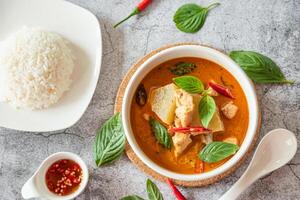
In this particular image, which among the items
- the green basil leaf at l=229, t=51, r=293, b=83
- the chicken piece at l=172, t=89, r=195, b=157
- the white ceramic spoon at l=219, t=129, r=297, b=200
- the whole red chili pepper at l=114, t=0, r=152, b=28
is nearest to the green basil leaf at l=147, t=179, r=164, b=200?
the chicken piece at l=172, t=89, r=195, b=157

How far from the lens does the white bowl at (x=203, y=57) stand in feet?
→ 7.94

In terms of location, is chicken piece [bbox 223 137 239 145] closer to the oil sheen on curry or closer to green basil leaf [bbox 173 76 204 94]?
the oil sheen on curry

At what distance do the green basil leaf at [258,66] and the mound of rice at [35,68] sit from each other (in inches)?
33.4

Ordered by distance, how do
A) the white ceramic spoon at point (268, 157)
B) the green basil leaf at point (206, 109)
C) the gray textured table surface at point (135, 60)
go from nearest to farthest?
the green basil leaf at point (206, 109) → the white ceramic spoon at point (268, 157) → the gray textured table surface at point (135, 60)

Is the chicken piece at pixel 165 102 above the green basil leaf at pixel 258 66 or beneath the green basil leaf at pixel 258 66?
beneath

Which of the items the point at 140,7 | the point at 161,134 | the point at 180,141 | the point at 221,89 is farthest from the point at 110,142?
the point at 140,7

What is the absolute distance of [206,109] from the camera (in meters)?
2.41

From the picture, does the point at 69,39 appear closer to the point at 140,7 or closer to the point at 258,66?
the point at 140,7

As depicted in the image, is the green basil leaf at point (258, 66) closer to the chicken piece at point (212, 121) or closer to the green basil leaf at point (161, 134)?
the chicken piece at point (212, 121)

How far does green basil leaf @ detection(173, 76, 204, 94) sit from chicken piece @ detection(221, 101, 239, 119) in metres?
0.14

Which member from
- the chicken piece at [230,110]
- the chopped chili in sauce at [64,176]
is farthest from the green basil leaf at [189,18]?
the chopped chili in sauce at [64,176]

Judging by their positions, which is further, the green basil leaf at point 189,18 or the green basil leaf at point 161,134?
the green basil leaf at point 189,18

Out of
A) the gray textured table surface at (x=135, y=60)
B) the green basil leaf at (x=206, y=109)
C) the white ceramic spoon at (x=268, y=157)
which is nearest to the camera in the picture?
the green basil leaf at (x=206, y=109)

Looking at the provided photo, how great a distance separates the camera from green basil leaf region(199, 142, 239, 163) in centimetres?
241
